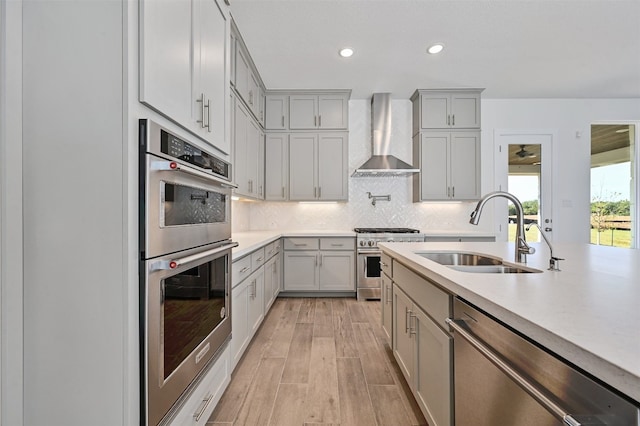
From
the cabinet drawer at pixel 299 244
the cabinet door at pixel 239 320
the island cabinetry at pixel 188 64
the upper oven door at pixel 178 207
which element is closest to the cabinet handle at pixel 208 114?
the island cabinetry at pixel 188 64

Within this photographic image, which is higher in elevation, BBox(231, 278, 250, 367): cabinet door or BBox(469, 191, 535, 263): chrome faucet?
BBox(469, 191, 535, 263): chrome faucet

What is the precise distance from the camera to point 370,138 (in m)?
4.38

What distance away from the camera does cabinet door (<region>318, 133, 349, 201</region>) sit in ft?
13.5

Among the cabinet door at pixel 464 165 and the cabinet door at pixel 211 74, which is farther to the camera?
the cabinet door at pixel 464 165

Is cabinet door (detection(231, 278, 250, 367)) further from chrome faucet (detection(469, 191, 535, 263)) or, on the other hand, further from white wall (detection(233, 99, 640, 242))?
white wall (detection(233, 99, 640, 242))

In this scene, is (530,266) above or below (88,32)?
below

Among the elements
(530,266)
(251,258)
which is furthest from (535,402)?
(251,258)

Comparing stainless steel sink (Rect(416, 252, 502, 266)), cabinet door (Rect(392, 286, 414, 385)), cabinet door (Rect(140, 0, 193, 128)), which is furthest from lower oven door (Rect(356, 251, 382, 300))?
cabinet door (Rect(140, 0, 193, 128))

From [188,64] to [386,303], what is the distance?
201 cm

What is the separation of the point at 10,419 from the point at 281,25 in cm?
297

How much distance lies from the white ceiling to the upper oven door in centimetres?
193

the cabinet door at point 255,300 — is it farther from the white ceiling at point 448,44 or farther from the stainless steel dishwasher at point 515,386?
the white ceiling at point 448,44

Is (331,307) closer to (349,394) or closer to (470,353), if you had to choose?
(349,394)

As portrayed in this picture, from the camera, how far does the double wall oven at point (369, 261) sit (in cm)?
373
